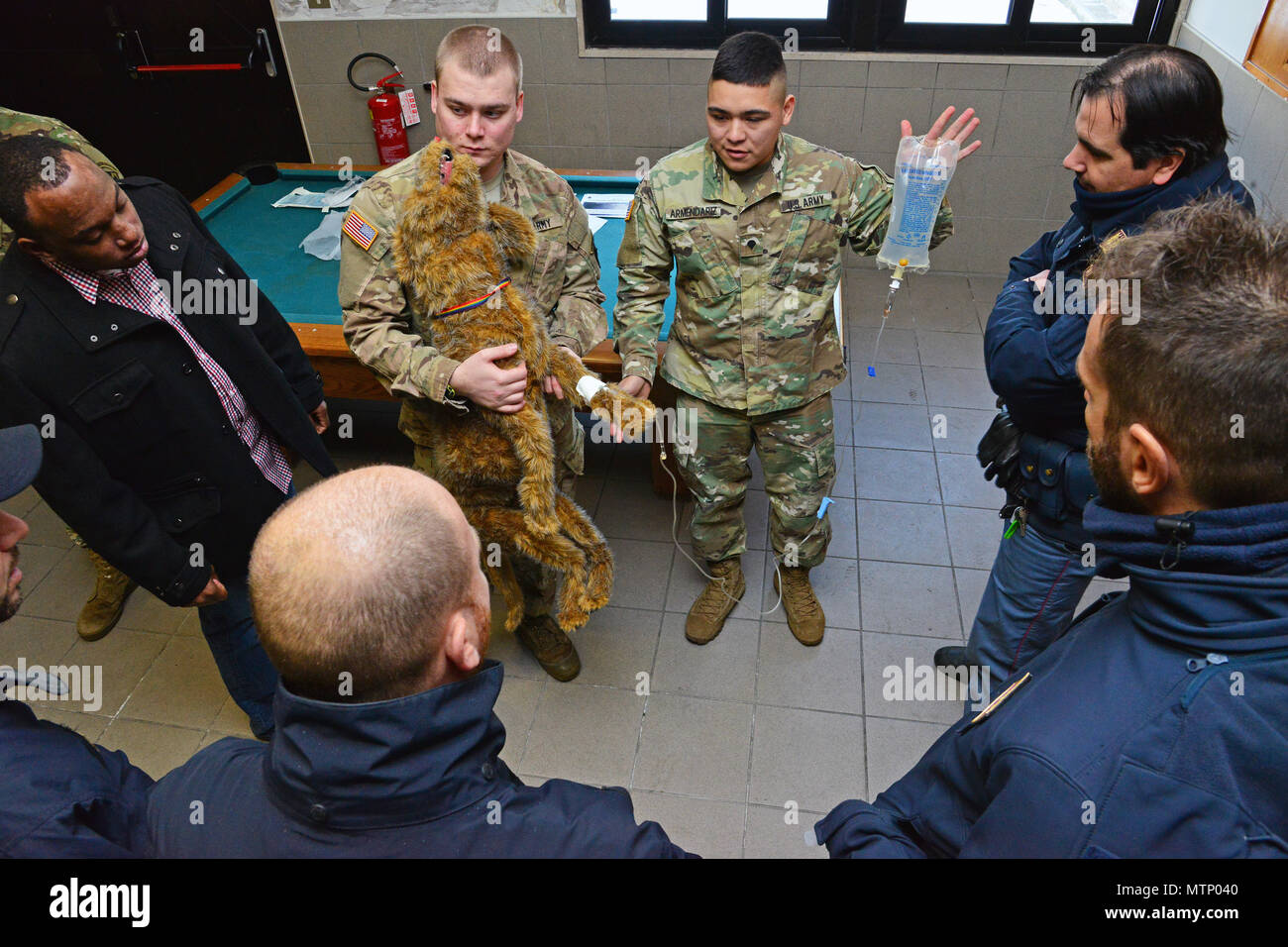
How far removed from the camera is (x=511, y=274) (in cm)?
193

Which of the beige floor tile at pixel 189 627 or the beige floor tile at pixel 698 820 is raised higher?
the beige floor tile at pixel 698 820

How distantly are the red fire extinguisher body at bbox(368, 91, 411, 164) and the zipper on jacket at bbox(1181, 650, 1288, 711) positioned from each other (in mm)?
4478

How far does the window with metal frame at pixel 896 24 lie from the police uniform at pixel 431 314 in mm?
2483

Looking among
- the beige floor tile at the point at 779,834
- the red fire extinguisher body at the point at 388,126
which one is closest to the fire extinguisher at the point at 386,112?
the red fire extinguisher body at the point at 388,126

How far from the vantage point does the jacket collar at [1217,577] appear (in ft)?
2.74

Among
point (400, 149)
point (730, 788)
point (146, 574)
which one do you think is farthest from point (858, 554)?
point (400, 149)

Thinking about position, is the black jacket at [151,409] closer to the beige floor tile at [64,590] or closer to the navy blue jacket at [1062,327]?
the beige floor tile at [64,590]

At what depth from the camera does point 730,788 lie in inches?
85.6

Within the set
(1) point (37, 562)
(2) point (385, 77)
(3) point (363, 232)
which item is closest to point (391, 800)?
(3) point (363, 232)

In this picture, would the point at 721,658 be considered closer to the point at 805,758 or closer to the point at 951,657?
the point at 805,758

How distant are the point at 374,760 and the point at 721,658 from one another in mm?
1743

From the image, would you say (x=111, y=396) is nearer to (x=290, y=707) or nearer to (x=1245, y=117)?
(x=290, y=707)

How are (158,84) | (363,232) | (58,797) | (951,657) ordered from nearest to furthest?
(58,797)
(363,232)
(951,657)
(158,84)

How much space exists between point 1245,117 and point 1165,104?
6.57 feet
